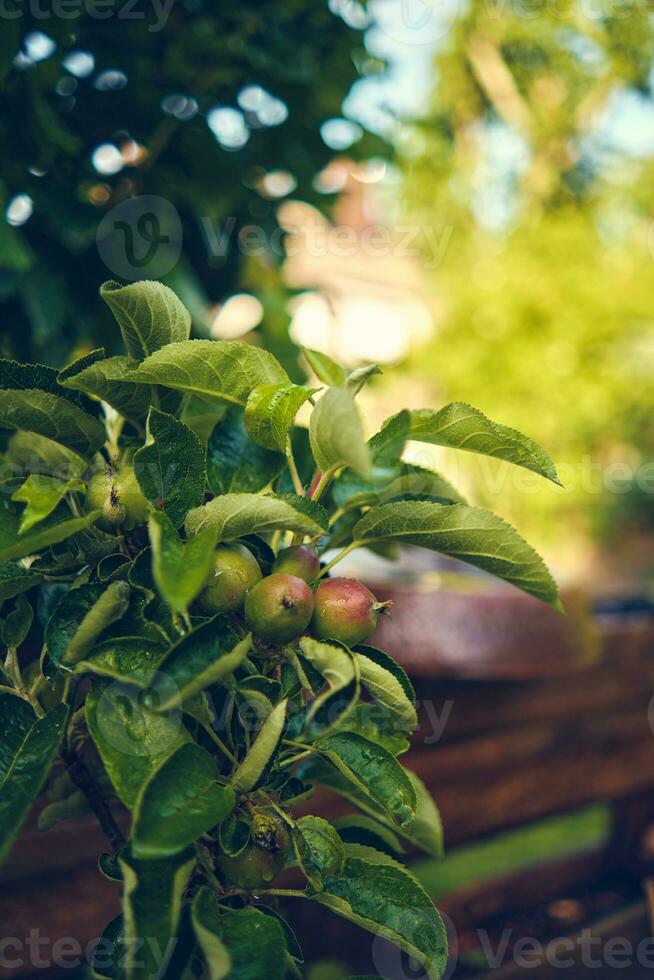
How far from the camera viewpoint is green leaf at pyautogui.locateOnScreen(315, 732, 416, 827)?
502mm

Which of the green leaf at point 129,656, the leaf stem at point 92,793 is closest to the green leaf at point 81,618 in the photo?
the green leaf at point 129,656

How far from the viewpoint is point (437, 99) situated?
727 cm

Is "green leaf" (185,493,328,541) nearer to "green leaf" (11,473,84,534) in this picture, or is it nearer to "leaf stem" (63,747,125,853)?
"green leaf" (11,473,84,534)

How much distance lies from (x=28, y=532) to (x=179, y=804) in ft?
0.61

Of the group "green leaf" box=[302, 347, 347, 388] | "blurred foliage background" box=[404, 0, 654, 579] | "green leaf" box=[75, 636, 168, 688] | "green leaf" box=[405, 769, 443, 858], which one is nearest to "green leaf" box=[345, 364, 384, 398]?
"green leaf" box=[302, 347, 347, 388]

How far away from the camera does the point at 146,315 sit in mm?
534

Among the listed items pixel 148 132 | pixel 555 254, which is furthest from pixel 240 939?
pixel 555 254

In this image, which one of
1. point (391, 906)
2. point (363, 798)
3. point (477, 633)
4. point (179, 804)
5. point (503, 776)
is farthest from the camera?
point (503, 776)

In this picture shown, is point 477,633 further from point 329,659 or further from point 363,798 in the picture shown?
point 329,659

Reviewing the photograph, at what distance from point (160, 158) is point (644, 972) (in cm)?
144

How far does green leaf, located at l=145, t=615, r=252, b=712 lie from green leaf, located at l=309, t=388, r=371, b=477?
13 centimetres

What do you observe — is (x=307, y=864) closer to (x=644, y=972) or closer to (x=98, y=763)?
(x=98, y=763)

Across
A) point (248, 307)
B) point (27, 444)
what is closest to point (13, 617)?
point (27, 444)

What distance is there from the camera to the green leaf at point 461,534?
1.82ft
